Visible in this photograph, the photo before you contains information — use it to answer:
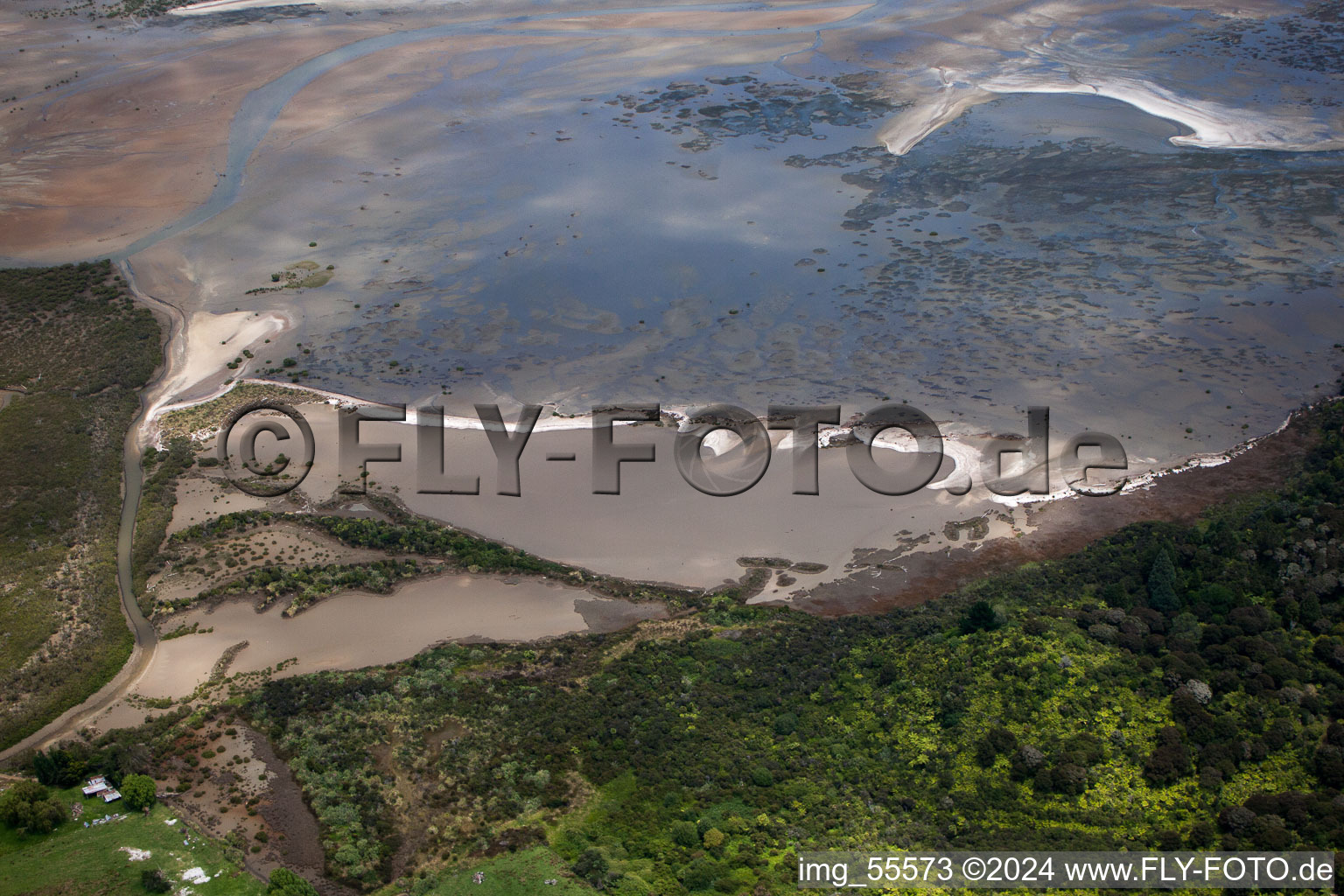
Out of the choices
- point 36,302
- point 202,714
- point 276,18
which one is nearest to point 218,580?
point 202,714

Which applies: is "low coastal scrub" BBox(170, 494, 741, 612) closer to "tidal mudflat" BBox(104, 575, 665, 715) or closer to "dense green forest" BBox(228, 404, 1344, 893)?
"tidal mudflat" BBox(104, 575, 665, 715)

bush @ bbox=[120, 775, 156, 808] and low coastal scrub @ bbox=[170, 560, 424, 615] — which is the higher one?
low coastal scrub @ bbox=[170, 560, 424, 615]

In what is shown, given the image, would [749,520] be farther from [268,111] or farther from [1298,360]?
[268,111]

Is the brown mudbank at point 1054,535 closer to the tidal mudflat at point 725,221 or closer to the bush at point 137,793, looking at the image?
the tidal mudflat at point 725,221

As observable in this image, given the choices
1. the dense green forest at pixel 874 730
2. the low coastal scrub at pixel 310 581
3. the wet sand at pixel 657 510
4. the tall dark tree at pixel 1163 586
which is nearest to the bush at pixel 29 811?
the dense green forest at pixel 874 730

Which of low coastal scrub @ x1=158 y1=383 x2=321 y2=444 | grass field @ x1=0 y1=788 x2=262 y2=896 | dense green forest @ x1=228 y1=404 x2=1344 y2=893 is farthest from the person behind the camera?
low coastal scrub @ x1=158 y1=383 x2=321 y2=444

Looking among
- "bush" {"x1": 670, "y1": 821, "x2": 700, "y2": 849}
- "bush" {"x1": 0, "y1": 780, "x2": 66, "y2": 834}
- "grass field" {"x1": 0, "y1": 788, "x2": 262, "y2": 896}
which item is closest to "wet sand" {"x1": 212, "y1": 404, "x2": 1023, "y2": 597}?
"bush" {"x1": 670, "y1": 821, "x2": 700, "y2": 849}
